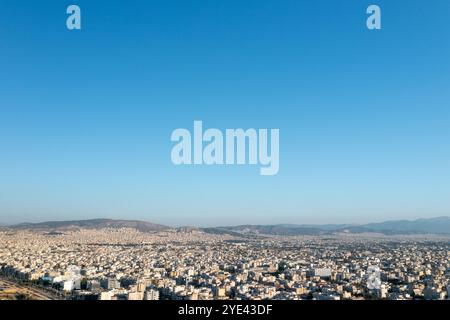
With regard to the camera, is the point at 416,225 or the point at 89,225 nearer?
the point at 89,225

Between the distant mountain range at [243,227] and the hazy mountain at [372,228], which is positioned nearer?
the distant mountain range at [243,227]

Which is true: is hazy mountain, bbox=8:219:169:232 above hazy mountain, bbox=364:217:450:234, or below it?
above

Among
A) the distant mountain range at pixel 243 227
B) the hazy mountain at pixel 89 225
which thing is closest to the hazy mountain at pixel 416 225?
the distant mountain range at pixel 243 227

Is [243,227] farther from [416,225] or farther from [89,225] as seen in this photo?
[416,225]

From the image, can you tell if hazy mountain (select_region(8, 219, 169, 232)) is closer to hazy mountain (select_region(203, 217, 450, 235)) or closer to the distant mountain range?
the distant mountain range

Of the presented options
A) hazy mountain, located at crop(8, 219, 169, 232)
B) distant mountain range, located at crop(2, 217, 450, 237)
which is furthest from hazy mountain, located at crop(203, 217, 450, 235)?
hazy mountain, located at crop(8, 219, 169, 232)

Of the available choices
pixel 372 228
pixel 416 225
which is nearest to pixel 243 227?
pixel 372 228

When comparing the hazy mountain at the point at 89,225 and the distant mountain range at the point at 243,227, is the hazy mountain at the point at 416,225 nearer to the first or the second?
the distant mountain range at the point at 243,227

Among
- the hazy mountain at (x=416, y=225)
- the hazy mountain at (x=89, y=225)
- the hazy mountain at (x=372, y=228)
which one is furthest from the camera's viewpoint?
the hazy mountain at (x=416, y=225)
